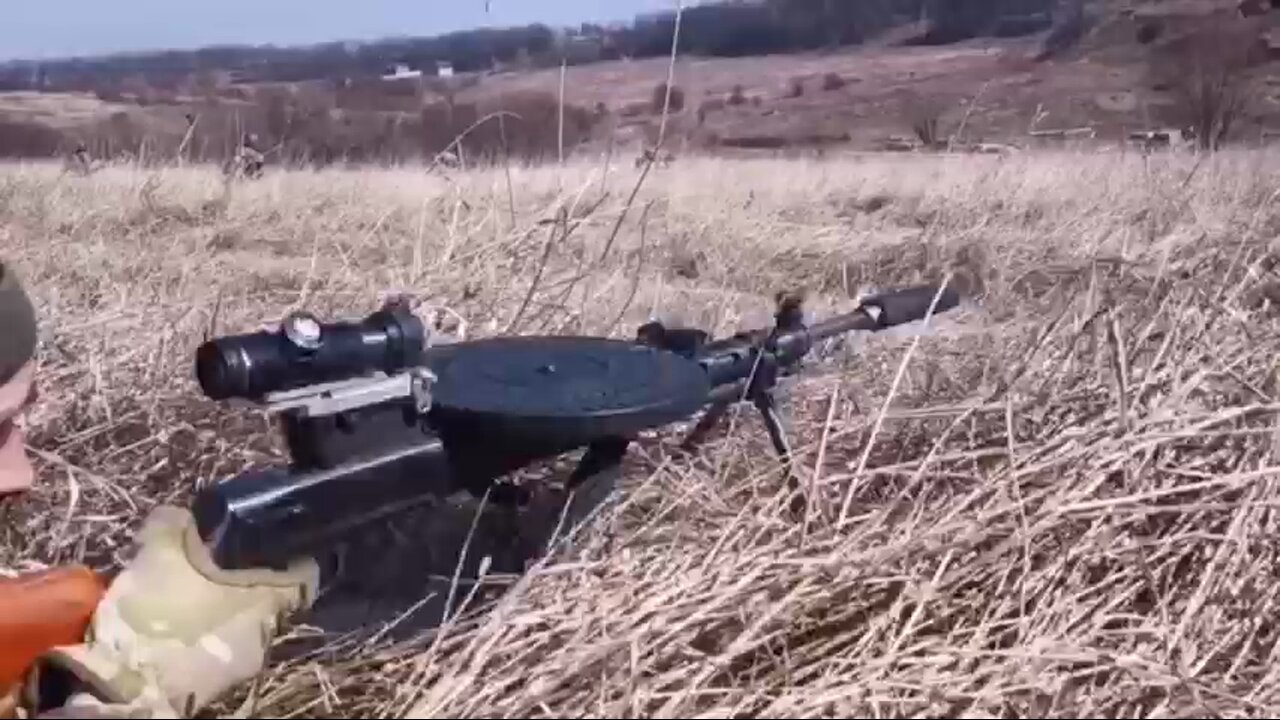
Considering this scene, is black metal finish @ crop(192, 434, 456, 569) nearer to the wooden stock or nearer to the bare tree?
the wooden stock

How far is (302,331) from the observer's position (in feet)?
3.75

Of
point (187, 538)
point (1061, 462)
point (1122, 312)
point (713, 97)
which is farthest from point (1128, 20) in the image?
point (187, 538)

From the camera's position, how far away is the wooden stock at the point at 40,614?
116 cm

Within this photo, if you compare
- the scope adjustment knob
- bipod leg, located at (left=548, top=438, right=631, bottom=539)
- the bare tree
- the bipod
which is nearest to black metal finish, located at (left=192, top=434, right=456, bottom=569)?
the scope adjustment knob

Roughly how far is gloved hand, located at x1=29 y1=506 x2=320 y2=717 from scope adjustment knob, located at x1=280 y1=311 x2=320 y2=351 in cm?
17

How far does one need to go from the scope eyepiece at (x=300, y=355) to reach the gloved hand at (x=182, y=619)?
0.44ft

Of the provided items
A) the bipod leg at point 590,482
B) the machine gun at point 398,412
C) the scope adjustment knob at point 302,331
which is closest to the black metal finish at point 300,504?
the machine gun at point 398,412

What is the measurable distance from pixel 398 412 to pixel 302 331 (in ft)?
0.41

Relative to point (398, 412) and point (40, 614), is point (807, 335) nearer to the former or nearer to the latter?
point (398, 412)

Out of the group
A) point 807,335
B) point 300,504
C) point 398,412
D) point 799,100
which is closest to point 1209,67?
point 799,100

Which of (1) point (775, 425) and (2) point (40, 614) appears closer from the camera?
(2) point (40, 614)

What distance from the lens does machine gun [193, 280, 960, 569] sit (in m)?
1.15

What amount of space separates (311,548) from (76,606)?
19 cm

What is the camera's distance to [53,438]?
6.15ft
